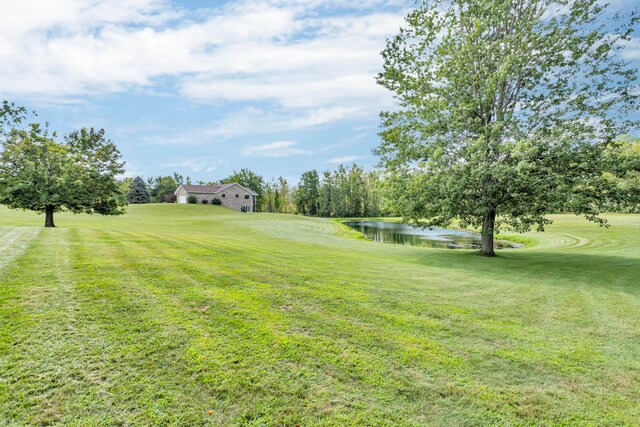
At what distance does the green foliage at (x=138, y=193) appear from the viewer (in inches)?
3073

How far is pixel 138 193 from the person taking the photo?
79312 millimetres

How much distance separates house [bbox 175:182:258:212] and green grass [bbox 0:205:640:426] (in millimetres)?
70840

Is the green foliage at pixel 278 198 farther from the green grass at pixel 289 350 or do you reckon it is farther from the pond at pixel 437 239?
the green grass at pixel 289 350

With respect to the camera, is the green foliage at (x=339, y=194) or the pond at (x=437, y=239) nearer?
the pond at (x=437, y=239)

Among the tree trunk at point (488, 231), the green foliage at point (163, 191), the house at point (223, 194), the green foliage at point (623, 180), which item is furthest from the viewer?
the green foliage at point (163, 191)

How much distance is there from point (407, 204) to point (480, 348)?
11.0 metres

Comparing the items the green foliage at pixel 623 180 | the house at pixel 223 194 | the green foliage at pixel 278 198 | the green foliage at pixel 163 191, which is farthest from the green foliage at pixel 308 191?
the green foliage at pixel 623 180

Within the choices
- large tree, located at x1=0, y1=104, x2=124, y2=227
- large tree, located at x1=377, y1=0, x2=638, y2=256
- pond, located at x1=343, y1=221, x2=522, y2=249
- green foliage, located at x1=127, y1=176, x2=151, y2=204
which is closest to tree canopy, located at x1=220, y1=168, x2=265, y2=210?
green foliage, located at x1=127, y1=176, x2=151, y2=204

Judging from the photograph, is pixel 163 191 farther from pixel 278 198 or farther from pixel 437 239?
pixel 437 239

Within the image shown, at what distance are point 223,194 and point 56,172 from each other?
57.2m

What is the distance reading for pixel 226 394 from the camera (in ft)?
10.7

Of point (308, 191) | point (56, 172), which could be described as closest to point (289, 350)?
point (56, 172)

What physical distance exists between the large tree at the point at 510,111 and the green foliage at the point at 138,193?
7910 cm

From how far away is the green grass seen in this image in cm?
314
